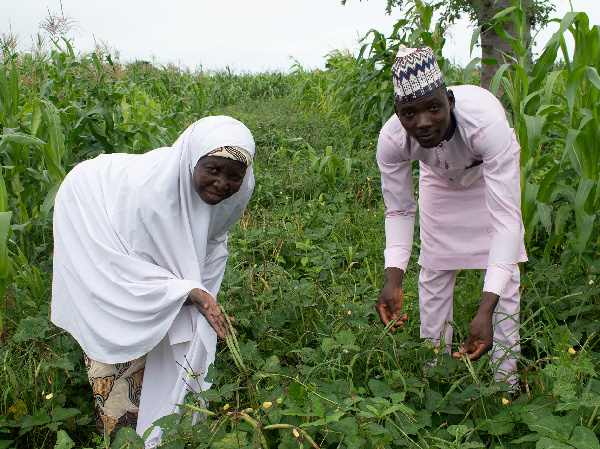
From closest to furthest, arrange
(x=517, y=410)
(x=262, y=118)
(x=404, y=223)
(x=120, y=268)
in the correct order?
(x=517, y=410) → (x=120, y=268) → (x=404, y=223) → (x=262, y=118)

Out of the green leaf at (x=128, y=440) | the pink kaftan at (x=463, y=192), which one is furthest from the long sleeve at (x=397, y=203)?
the green leaf at (x=128, y=440)

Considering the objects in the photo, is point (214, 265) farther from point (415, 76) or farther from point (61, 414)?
point (415, 76)

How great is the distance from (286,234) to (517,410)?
2.26 metres

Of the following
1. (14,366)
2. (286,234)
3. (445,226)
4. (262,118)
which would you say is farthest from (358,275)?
(262,118)

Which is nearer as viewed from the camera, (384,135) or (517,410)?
(517,410)

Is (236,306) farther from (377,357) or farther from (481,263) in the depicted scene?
(481,263)

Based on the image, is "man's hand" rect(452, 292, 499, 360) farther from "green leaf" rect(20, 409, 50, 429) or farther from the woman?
"green leaf" rect(20, 409, 50, 429)

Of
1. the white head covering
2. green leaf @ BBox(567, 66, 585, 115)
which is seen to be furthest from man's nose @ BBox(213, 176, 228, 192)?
green leaf @ BBox(567, 66, 585, 115)

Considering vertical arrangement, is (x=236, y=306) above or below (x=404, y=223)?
below

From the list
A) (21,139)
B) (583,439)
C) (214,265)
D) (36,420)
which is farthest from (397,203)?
(21,139)

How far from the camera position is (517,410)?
64.1 inches

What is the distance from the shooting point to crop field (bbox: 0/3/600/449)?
157 centimetres

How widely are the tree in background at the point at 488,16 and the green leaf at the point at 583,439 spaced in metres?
3.51

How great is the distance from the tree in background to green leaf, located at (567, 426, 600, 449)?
3510mm
